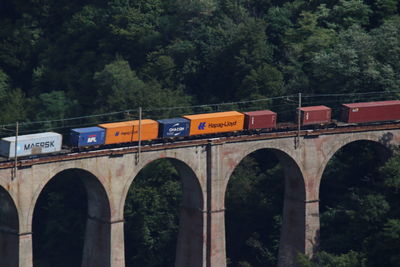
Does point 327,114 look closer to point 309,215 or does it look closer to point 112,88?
point 309,215

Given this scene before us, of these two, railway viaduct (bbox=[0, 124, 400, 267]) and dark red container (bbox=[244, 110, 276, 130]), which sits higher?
dark red container (bbox=[244, 110, 276, 130])

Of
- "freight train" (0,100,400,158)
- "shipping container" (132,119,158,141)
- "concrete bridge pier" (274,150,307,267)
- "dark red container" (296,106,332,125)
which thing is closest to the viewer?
"freight train" (0,100,400,158)

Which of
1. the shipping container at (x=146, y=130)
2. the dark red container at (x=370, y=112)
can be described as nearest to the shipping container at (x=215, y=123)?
the shipping container at (x=146, y=130)

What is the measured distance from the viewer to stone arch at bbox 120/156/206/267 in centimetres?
11500

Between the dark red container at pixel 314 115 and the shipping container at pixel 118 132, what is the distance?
18892 mm

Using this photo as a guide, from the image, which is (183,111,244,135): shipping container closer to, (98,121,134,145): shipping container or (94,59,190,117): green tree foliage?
(98,121,134,145): shipping container

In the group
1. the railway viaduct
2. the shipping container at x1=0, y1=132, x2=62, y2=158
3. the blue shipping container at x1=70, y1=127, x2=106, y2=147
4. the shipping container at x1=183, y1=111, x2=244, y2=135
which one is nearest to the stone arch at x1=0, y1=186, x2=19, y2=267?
the railway viaduct

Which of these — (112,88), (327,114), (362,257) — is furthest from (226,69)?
(362,257)

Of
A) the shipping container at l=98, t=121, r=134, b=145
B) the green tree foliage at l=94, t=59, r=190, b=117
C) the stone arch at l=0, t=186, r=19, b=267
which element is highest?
the green tree foliage at l=94, t=59, r=190, b=117

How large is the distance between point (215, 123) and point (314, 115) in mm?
11177

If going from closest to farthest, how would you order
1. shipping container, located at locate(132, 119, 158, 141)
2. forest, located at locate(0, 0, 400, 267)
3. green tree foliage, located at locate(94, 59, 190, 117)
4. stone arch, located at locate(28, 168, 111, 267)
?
stone arch, located at locate(28, 168, 111, 267) → shipping container, located at locate(132, 119, 158, 141) → forest, located at locate(0, 0, 400, 267) → green tree foliage, located at locate(94, 59, 190, 117)

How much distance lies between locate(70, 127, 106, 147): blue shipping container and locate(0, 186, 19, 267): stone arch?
370 inches

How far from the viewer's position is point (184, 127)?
116m

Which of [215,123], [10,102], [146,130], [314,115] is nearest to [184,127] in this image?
[215,123]
